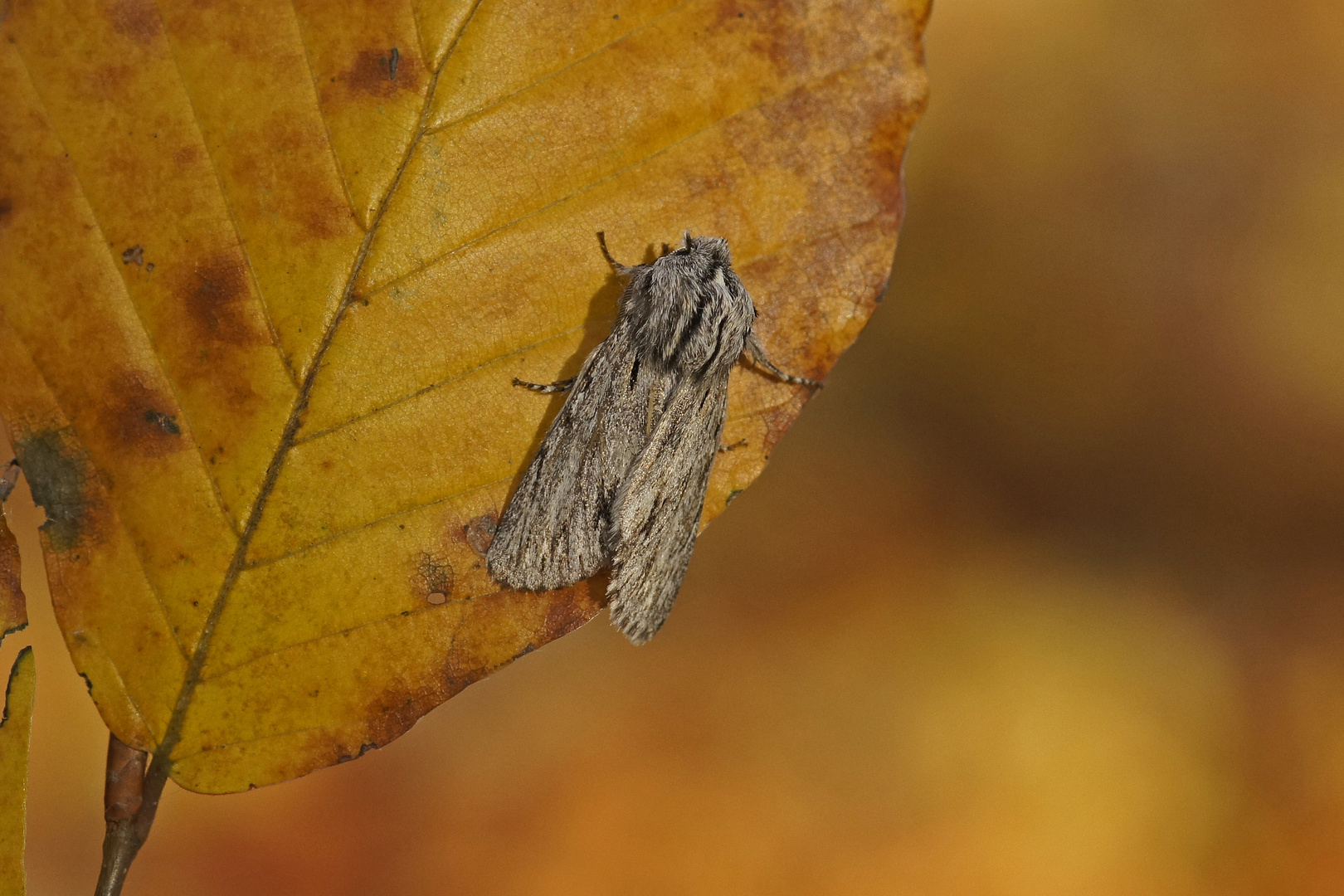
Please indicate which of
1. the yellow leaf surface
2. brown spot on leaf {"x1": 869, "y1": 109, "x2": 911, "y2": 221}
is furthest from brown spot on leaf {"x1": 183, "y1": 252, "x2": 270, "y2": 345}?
brown spot on leaf {"x1": 869, "y1": 109, "x2": 911, "y2": 221}

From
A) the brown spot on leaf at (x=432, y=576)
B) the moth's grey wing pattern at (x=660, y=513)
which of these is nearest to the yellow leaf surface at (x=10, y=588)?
the brown spot on leaf at (x=432, y=576)

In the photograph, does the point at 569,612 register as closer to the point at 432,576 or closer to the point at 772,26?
the point at 432,576

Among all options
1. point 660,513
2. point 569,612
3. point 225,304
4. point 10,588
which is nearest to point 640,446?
point 660,513

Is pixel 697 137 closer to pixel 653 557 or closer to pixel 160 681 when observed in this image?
pixel 653 557

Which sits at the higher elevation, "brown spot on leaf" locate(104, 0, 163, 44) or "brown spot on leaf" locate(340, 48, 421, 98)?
"brown spot on leaf" locate(104, 0, 163, 44)

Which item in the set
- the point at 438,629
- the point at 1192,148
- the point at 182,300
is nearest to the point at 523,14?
the point at 182,300

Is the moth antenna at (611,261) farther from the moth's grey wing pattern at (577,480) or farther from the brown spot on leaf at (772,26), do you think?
the brown spot on leaf at (772,26)

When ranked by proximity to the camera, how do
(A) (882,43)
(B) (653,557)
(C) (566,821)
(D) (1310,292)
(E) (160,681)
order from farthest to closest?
1. (D) (1310,292)
2. (C) (566,821)
3. (B) (653,557)
4. (A) (882,43)
5. (E) (160,681)

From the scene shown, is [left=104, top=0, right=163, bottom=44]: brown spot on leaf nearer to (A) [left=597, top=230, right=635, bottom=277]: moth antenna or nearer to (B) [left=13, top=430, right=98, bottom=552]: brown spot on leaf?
(B) [left=13, top=430, right=98, bottom=552]: brown spot on leaf
